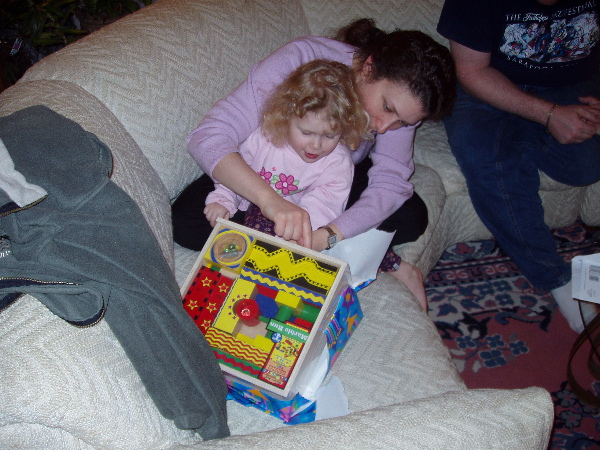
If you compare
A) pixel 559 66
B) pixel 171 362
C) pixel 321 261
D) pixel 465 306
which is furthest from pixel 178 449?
pixel 559 66

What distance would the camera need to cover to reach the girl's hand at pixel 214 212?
1.32 meters

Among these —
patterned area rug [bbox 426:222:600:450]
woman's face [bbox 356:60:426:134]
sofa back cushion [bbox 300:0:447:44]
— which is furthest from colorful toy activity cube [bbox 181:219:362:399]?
sofa back cushion [bbox 300:0:447:44]

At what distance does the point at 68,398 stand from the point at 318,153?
0.80 m

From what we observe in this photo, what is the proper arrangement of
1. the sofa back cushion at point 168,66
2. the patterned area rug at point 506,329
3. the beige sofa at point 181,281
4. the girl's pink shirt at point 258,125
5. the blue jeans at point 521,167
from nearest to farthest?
the beige sofa at point 181,281 → the sofa back cushion at point 168,66 → the girl's pink shirt at point 258,125 → the patterned area rug at point 506,329 → the blue jeans at point 521,167

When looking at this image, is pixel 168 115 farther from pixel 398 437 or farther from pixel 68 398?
pixel 398 437

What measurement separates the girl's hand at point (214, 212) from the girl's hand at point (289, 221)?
0.17 m

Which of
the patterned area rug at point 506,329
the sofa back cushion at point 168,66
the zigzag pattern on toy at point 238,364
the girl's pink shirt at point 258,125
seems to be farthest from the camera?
the patterned area rug at point 506,329

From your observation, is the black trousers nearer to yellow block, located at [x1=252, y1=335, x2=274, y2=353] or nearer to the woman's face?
the woman's face

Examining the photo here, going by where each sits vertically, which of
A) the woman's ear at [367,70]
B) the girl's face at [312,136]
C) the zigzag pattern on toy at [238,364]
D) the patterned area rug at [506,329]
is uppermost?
the woman's ear at [367,70]

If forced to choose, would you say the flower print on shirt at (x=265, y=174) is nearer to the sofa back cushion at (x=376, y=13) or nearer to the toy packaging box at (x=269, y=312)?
the toy packaging box at (x=269, y=312)

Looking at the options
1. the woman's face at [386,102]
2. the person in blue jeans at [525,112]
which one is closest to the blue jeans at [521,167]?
the person in blue jeans at [525,112]

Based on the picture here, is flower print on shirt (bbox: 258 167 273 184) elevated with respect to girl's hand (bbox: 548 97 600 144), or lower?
lower

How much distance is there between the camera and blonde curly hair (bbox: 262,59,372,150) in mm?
1189

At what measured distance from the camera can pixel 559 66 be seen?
1668 mm
